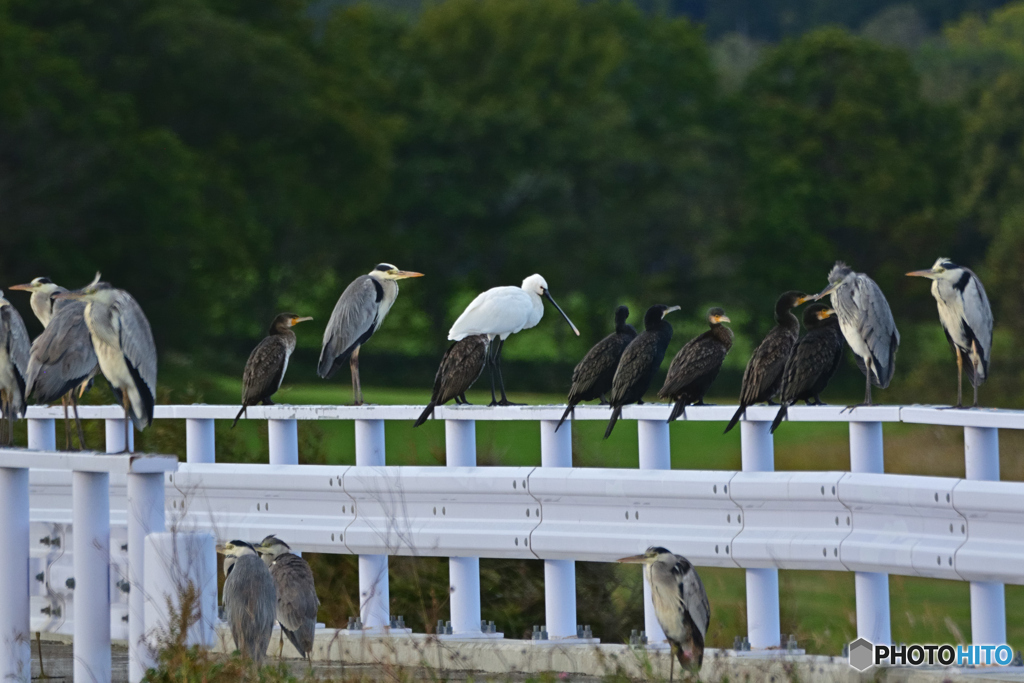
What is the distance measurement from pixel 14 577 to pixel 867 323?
158 inches

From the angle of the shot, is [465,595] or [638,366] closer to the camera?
[465,595]

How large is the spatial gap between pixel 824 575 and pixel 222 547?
15968 millimetres

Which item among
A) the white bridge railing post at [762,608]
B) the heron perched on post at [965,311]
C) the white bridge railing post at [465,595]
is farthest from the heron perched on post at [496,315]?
the white bridge railing post at [762,608]

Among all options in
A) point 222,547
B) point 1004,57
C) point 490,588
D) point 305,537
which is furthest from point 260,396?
point 1004,57

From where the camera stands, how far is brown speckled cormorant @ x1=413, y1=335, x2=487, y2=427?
8.65 meters

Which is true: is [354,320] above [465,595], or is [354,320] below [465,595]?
above

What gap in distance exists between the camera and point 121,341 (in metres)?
5.75

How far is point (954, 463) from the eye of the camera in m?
20.5

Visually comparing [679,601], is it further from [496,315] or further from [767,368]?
[496,315]

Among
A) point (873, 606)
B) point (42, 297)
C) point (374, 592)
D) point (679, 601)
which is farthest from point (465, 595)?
point (42, 297)

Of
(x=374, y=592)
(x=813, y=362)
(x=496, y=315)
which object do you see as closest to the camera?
(x=374, y=592)

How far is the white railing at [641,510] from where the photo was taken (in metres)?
5.57

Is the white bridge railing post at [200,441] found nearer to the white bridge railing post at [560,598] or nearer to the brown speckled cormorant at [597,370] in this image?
the brown speckled cormorant at [597,370]

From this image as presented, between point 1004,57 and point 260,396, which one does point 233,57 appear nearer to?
point 260,396
